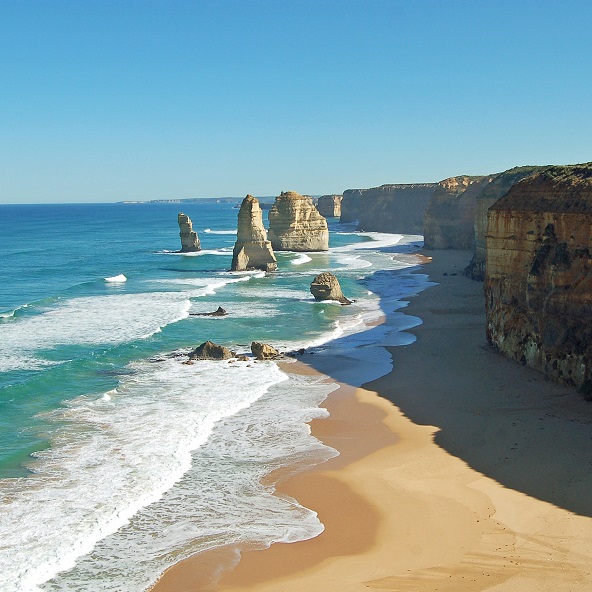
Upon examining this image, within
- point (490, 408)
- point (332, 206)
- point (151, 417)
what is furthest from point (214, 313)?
point (332, 206)

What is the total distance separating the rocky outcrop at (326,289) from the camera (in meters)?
46.5

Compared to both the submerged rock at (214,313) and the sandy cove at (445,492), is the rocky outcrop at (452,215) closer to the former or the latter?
the submerged rock at (214,313)

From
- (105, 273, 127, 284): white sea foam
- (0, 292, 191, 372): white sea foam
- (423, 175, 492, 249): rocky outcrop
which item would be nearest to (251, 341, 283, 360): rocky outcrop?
(0, 292, 191, 372): white sea foam

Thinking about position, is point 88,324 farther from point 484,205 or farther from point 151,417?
point 484,205

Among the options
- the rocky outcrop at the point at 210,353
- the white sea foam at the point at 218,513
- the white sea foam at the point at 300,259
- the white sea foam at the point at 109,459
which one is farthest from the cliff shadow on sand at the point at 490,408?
the white sea foam at the point at 300,259

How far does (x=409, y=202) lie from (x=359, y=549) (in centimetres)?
10988

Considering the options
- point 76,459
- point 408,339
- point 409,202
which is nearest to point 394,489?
point 76,459

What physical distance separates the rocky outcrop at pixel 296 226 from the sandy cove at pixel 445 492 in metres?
56.1

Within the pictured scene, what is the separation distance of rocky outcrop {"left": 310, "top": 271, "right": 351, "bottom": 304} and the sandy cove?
17738 millimetres

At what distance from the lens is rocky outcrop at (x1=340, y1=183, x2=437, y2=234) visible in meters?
120

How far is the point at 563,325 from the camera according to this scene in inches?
960

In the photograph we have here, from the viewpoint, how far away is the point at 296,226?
279 feet

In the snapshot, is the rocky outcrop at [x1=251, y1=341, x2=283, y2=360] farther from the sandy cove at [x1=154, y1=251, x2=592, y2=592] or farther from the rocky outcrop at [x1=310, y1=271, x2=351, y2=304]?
the rocky outcrop at [x1=310, y1=271, x2=351, y2=304]

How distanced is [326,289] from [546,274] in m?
22.0
